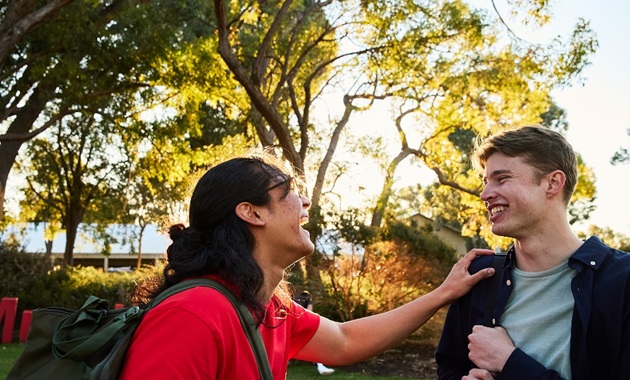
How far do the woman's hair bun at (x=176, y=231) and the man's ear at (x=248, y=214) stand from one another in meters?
0.25


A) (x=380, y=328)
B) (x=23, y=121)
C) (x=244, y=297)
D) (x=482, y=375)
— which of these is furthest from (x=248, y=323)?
(x=23, y=121)

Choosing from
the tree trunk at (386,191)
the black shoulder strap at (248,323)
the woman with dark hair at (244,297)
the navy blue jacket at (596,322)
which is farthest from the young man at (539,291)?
the tree trunk at (386,191)

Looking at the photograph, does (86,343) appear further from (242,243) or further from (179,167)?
(179,167)

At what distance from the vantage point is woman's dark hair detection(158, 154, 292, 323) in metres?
2.64

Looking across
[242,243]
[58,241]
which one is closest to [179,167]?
[242,243]

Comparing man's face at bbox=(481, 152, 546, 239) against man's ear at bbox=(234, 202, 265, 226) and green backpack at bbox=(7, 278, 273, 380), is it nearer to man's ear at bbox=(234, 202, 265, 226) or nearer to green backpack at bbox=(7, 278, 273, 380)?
man's ear at bbox=(234, 202, 265, 226)

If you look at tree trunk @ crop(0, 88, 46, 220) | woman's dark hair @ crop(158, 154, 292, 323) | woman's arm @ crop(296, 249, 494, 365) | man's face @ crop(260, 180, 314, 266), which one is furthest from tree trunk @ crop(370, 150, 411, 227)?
woman's dark hair @ crop(158, 154, 292, 323)

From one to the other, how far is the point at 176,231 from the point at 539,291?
172cm

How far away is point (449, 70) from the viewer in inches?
775

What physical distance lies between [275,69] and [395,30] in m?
6.36

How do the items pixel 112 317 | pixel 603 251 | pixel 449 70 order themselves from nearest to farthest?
pixel 112 317 → pixel 603 251 → pixel 449 70

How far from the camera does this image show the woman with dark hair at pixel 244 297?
2236 mm

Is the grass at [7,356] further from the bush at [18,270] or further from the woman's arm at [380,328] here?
the woman's arm at [380,328]

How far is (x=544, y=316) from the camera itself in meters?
3.15
